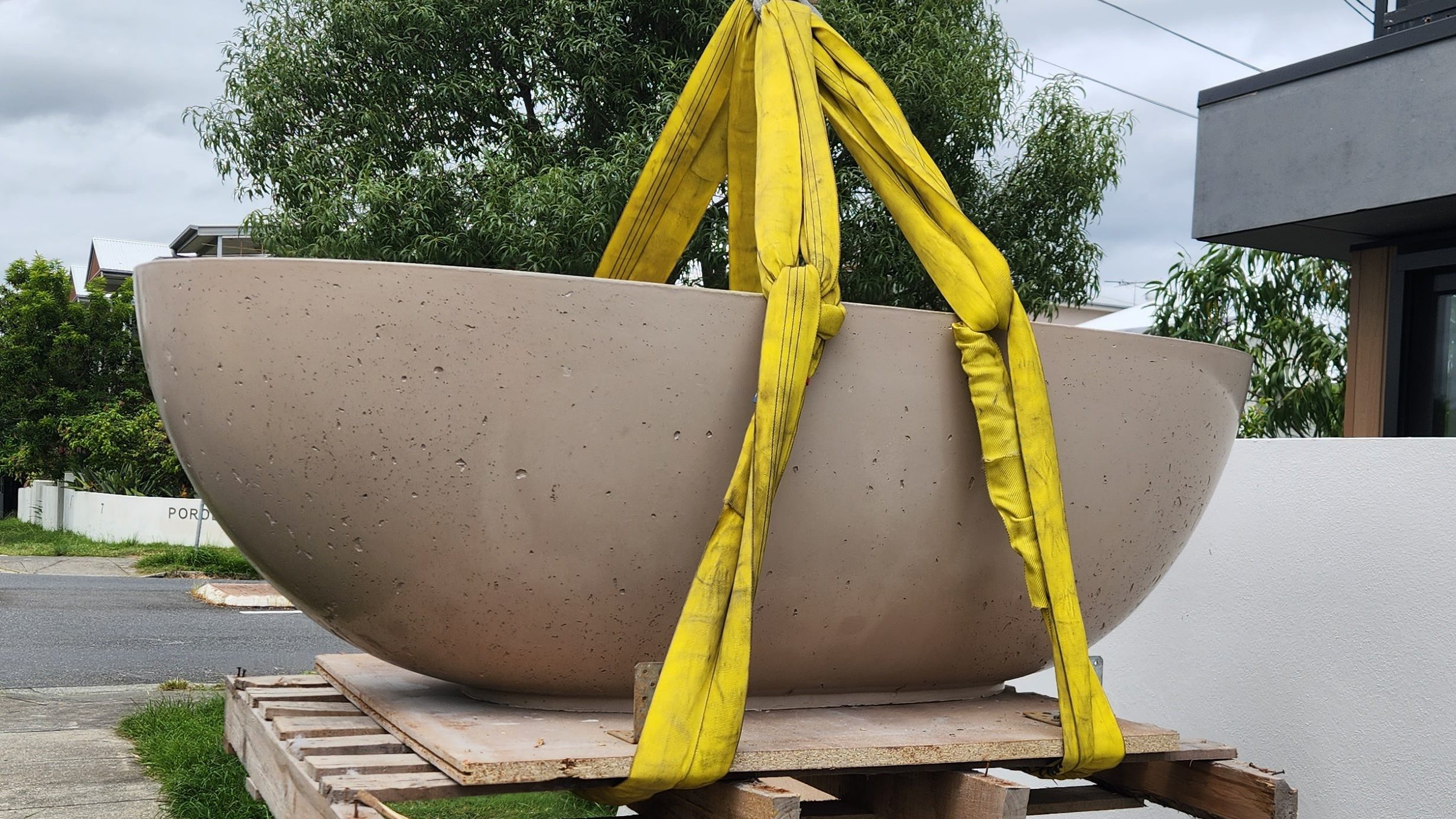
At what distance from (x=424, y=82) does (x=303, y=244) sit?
56.4 inches

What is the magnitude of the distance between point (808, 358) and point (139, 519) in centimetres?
1453

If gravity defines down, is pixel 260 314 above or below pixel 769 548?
above

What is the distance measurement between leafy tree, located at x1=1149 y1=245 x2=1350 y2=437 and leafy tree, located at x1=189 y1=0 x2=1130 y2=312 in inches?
53.3

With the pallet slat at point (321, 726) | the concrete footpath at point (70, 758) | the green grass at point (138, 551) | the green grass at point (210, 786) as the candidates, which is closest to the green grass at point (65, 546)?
the green grass at point (138, 551)

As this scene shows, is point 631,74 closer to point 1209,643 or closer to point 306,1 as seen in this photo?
point 306,1

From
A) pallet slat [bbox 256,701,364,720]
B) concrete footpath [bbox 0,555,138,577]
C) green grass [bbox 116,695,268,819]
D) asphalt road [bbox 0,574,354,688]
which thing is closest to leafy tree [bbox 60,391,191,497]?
concrete footpath [bbox 0,555,138,577]

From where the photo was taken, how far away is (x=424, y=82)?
8.49 m

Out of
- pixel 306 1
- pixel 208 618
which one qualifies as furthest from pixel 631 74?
pixel 208 618

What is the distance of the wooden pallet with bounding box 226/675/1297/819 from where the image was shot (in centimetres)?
149

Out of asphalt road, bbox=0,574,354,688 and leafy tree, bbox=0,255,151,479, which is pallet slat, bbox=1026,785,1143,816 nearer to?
asphalt road, bbox=0,574,354,688

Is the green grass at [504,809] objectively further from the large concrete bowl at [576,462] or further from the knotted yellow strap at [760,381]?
the knotted yellow strap at [760,381]

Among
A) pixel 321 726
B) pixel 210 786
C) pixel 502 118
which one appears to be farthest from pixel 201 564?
pixel 321 726

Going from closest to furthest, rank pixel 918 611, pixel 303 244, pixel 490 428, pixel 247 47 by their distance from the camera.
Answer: pixel 490 428, pixel 918 611, pixel 303 244, pixel 247 47

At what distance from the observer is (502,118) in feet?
28.3
